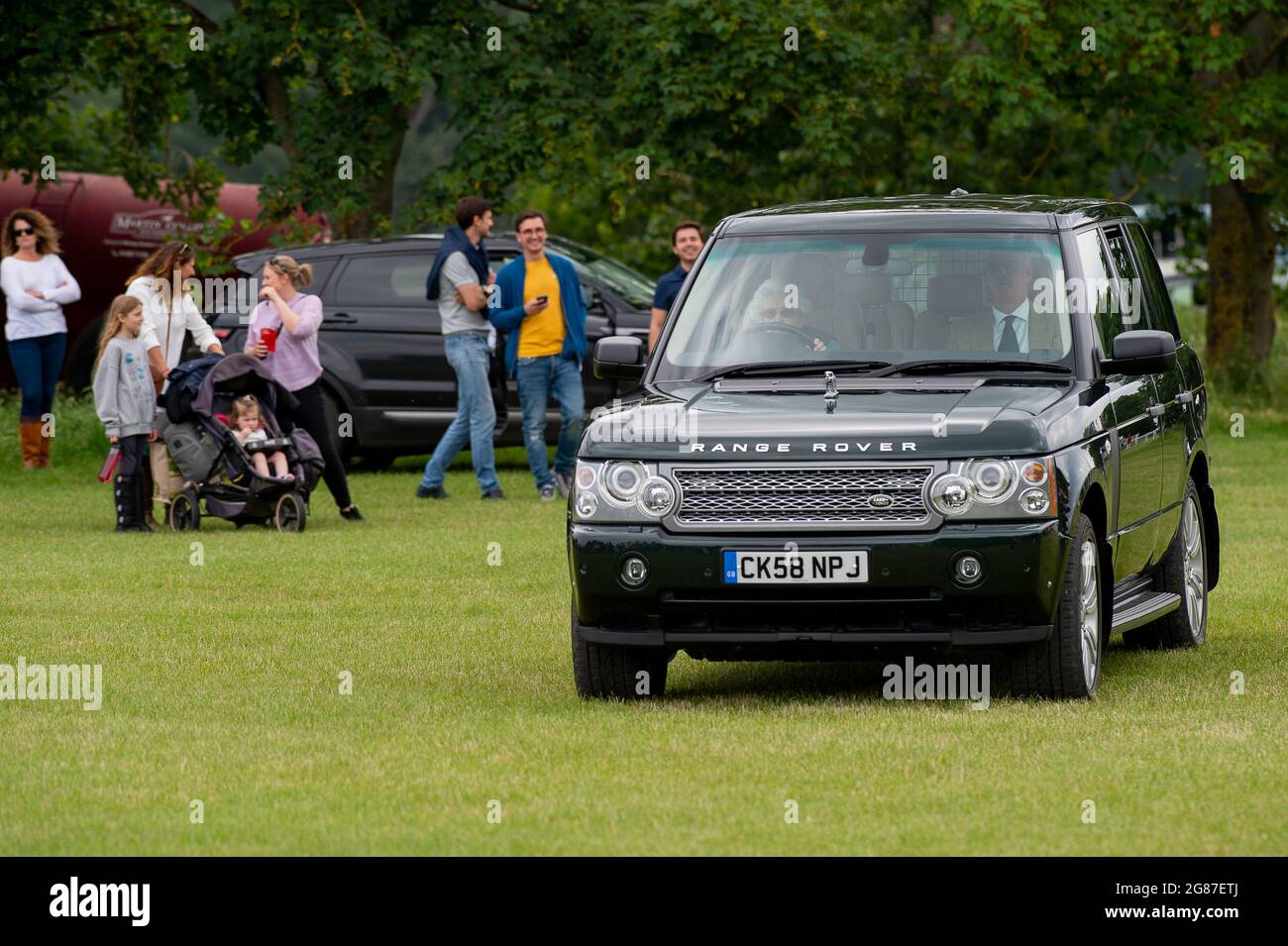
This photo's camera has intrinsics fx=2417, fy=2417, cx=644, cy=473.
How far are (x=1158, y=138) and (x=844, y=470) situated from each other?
56.2 feet

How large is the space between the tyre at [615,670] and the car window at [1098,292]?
85.2 inches

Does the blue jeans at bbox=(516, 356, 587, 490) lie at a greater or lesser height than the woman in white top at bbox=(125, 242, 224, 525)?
lesser

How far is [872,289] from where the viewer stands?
31.4 feet

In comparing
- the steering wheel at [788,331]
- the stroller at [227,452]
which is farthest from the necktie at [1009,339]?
the stroller at [227,452]

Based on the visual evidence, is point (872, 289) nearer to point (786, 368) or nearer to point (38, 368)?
point (786, 368)

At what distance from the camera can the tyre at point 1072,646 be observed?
8.57 m

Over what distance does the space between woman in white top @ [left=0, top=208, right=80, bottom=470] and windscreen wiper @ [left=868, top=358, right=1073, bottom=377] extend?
38.9ft

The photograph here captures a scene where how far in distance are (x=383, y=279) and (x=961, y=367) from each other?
11.7 meters

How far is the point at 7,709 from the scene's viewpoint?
8.91m

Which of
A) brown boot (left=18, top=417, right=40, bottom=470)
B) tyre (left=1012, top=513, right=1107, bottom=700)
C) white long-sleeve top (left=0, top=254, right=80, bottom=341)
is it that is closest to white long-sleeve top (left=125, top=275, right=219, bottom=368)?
white long-sleeve top (left=0, top=254, right=80, bottom=341)

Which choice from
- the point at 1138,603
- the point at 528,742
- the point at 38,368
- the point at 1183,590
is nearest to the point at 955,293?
the point at 1138,603

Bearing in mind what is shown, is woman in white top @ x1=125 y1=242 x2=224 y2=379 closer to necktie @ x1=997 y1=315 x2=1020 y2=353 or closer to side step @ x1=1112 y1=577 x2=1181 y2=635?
side step @ x1=1112 y1=577 x2=1181 y2=635

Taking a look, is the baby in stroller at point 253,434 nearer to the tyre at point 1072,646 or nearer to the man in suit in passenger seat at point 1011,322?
the man in suit in passenger seat at point 1011,322

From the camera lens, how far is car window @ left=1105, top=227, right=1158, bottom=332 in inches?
406
